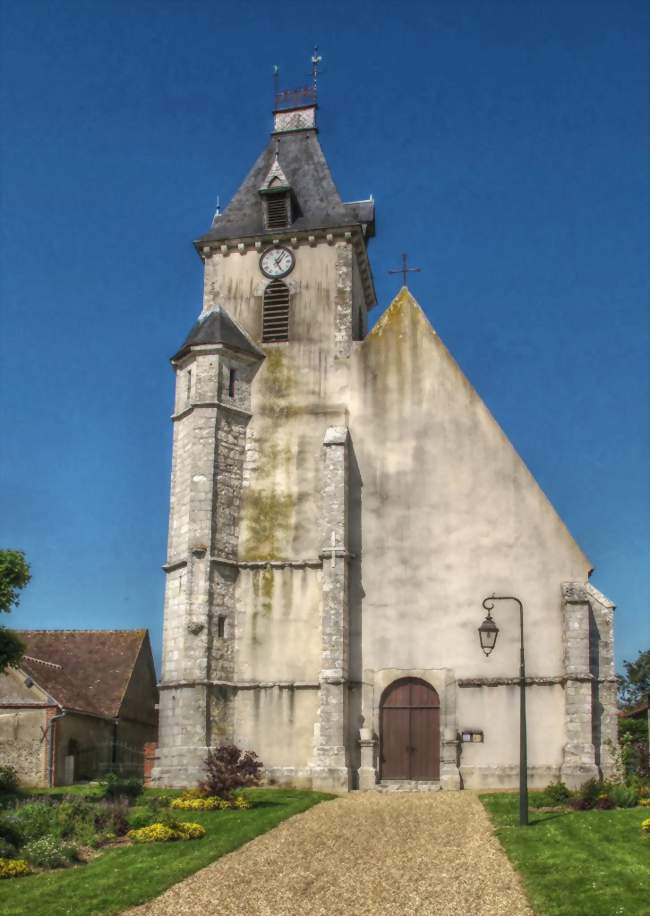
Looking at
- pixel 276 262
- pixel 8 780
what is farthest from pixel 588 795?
pixel 276 262

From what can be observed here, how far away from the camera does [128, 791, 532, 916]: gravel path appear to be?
1274 centimetres

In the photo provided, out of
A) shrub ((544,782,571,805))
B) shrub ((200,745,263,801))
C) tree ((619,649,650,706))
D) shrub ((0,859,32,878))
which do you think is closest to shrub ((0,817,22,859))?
shrub ((0,859,32,878))

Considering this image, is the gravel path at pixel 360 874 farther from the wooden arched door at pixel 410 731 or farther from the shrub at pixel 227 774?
the wooden arched door at pixel 410 731

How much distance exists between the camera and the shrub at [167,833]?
17203 millimetres

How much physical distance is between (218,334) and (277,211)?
4.76m

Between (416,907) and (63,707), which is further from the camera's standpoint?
(63,707)

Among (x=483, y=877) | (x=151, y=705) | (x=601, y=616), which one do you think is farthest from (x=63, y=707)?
(x=483, y=877)

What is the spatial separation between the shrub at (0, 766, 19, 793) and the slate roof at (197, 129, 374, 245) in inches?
617

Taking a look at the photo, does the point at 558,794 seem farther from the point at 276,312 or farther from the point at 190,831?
the point at 276,312

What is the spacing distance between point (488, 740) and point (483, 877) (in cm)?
1259

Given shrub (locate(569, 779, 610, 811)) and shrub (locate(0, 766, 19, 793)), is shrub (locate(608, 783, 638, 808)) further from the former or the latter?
shrub (locate(0, 766, 19, 793))

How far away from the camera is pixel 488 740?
2645 centimetres

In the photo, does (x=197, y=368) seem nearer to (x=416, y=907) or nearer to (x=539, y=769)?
(x=539, y=769)

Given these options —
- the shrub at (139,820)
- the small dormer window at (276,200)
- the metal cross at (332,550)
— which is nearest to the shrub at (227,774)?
the shrub at (139,820)
